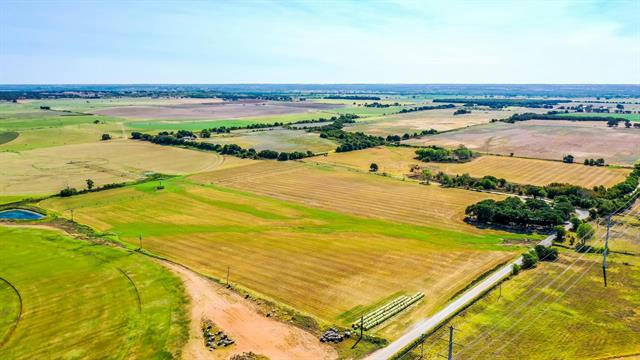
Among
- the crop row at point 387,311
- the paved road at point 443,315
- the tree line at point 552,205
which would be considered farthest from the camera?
the tree line at point 552,205

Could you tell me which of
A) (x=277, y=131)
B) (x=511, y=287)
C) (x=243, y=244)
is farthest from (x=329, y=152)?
(x=511, y=287)

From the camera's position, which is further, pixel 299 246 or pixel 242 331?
pixel 299 246

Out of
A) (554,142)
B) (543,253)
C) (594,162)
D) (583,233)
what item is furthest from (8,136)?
(554,142)

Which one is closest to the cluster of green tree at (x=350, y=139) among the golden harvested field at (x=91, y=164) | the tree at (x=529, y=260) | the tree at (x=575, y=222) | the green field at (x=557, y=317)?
the golden harvested field at (x=91, y=164)

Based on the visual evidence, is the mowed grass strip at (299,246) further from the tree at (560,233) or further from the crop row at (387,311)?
the tree at (560,233)

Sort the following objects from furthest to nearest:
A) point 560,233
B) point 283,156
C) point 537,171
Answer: point 283,156 → point 537,171 → point 560,233

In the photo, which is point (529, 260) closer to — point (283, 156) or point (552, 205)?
point (552, 205)

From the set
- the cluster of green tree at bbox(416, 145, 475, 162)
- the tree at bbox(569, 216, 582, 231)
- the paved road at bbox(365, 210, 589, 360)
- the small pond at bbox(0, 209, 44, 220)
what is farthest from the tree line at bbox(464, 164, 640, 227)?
the small pond at bbox(0, 209, 44, 220)
